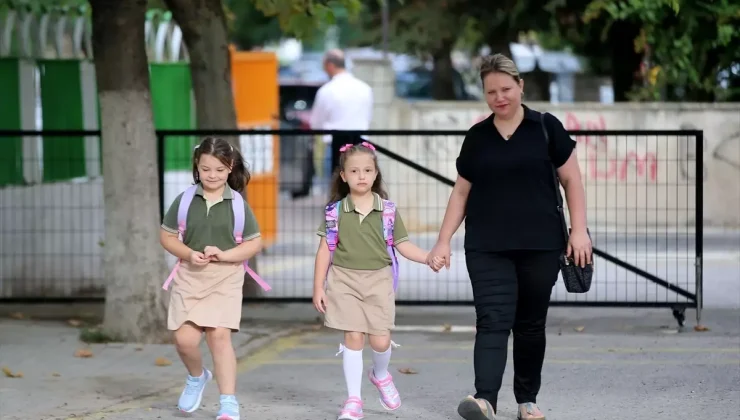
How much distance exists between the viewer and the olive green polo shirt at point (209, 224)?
7.18 metres

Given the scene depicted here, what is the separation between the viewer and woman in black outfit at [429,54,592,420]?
6.89 m

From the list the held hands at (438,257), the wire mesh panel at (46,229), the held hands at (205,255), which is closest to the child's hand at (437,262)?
the held hands at (438,257)

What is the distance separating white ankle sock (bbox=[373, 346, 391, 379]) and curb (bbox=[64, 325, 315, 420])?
131 cm

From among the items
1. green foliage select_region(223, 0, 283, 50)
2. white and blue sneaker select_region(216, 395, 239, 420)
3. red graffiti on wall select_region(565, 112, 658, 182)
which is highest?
green foliage select_region(223, 0, 283, 50)

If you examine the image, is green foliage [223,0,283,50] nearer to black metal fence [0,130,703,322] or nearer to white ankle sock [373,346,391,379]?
black metal fence [0,130,703,322]

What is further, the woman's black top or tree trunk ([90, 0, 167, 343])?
tree trunk ([90, 0, 167, 343])

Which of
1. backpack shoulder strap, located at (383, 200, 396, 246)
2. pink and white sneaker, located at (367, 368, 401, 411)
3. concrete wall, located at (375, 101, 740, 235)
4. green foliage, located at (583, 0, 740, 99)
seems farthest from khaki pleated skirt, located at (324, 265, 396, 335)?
green foliage, located at (583, 0, 740, 99)

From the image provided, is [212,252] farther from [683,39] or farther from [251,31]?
[251,31]

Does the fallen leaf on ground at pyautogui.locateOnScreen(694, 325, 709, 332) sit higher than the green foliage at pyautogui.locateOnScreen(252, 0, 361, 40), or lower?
lower

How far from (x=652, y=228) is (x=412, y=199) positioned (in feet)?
12.8

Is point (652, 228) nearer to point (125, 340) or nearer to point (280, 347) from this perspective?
point (280, 347)

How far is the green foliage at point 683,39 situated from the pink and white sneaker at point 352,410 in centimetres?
869

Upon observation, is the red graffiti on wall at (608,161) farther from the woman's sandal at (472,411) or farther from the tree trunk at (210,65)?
the woman's sandal at (472,411)

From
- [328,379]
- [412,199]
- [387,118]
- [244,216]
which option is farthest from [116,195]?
[387,118]
